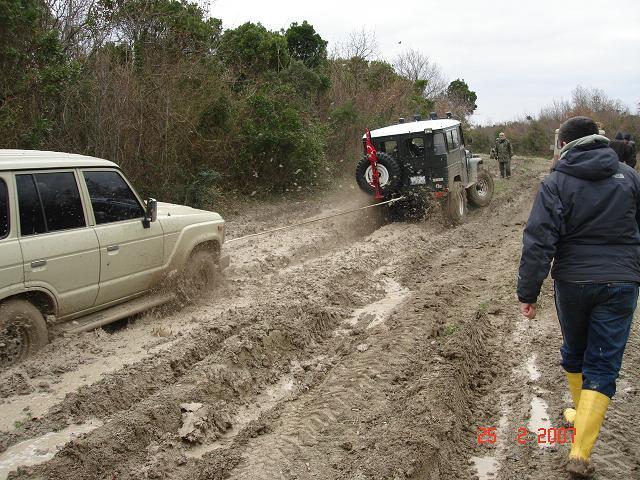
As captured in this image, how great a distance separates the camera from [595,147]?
139 inches

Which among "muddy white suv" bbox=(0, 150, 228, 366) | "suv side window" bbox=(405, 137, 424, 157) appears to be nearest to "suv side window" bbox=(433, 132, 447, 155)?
"suv side window" bbox=(405, 137, 424, 157)

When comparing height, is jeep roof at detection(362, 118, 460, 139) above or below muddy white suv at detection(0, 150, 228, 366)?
above

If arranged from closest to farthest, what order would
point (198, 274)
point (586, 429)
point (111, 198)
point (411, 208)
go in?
point (586, 429), point (111, 198), point (198, 274), point (411, 208)

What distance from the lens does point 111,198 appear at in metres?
5.98

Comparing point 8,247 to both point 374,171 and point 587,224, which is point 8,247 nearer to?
point 587,224

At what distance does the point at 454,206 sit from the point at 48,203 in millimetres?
9064

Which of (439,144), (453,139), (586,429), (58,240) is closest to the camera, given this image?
(586,429)

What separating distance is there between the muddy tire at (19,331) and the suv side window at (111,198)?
3.60 ft

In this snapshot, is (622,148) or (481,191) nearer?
(622,148)

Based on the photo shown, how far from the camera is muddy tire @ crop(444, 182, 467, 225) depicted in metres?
12.6

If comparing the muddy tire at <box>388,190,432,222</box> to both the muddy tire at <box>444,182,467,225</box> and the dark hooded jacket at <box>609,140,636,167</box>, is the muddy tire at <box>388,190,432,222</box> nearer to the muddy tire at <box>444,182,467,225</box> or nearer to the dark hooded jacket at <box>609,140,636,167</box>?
the muddy tire at <box>444,182,467,225</box>
